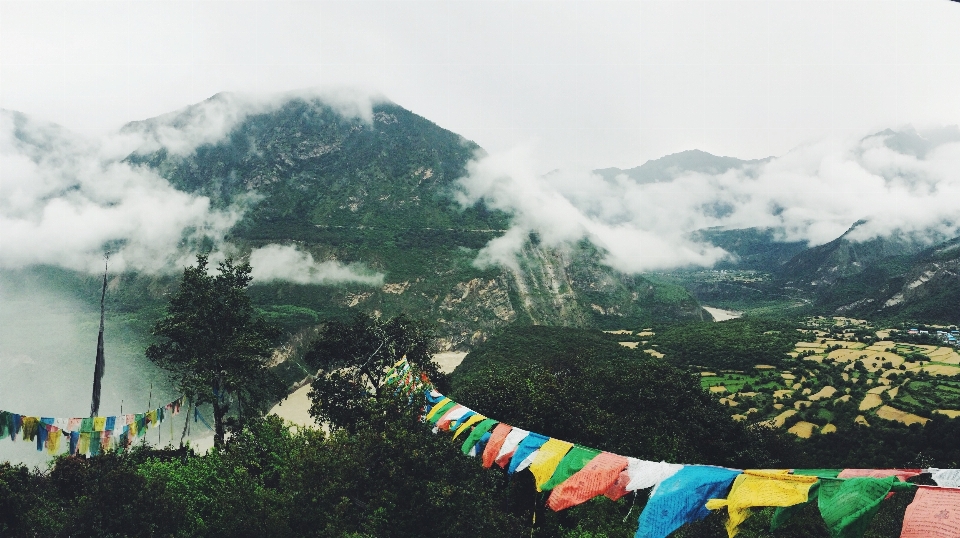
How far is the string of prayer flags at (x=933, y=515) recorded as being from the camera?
5296 mm

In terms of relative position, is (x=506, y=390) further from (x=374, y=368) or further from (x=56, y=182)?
(x=56, y=182)

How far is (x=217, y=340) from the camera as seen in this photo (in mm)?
28969

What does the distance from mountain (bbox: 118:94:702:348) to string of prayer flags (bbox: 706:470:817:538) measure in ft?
285

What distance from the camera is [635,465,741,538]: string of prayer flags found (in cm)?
743

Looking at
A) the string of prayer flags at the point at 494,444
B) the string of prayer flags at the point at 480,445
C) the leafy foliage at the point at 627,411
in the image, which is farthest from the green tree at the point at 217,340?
the string of prayer flags at the point at 494,444

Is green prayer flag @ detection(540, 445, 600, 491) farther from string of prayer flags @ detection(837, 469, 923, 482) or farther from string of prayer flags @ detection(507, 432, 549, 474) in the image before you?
string of prayer flags @ detection(837, 469, 923, 482)

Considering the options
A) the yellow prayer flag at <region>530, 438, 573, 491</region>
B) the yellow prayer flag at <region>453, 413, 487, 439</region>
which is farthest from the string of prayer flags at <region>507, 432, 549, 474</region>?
the yellow prayer flag at <region>453, 413, 487, 439</region>

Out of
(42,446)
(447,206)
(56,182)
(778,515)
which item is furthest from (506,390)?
(56,182)

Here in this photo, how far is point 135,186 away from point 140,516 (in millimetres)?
158687

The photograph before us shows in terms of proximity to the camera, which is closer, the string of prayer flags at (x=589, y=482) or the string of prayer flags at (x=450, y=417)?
the string of prayer flags at (x=589, y=482)

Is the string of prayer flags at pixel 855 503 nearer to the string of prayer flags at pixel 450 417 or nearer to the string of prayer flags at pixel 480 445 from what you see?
the string of prayer flags at pixel 480 445

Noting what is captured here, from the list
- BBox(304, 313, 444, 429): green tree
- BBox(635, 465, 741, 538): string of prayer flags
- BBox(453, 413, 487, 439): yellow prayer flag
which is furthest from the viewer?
BBox(304, 313, 444, 429): green tree

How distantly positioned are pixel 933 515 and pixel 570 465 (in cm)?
596

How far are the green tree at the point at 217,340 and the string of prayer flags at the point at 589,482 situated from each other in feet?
75.7
